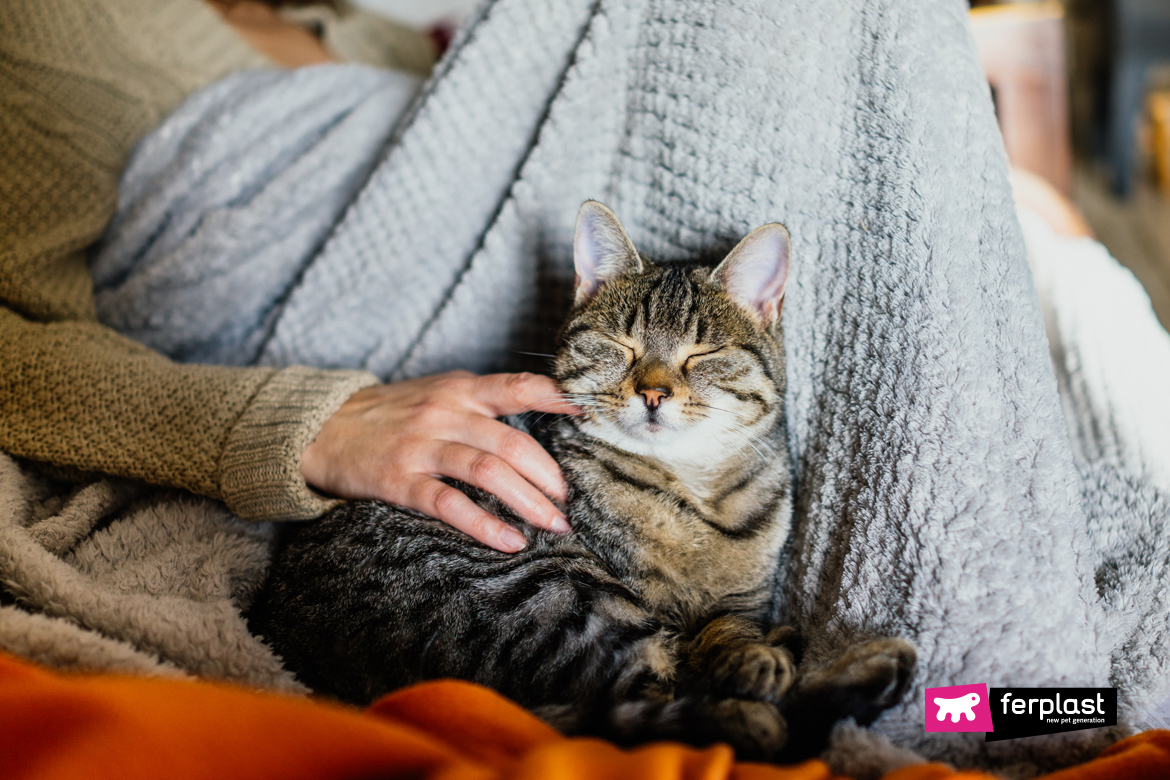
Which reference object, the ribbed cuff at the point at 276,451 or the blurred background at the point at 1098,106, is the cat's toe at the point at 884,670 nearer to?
the ribbed cuff at the point at 276,451

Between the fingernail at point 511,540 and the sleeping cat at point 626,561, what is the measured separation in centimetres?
2

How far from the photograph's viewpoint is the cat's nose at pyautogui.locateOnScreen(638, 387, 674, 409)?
96 cm

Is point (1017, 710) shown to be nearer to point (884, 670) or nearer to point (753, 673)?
point (884, 670)

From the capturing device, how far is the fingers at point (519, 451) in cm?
99

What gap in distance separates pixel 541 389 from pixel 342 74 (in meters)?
0.88

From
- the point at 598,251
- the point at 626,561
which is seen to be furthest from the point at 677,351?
the point at 626,561

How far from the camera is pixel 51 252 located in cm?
112

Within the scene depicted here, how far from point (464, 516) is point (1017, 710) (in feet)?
2.30

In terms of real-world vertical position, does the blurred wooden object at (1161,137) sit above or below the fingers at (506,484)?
above

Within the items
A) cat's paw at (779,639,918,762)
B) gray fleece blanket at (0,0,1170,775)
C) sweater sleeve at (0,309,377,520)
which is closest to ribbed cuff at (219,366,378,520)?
sweater sleeve at (0,309,377,520)

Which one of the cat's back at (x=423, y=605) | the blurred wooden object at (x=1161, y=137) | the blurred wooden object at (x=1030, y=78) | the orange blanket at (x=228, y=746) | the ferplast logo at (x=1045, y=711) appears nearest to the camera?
the orange blanket at (x=228, y=746)

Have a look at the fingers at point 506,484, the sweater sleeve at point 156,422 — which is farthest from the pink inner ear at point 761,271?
the sweater sleeve at point 156,422

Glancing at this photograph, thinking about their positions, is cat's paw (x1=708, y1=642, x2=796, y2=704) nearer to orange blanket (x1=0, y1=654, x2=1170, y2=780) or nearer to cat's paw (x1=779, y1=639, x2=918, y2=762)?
cat's paw (x1=779, y1=639, x2=918, y2=762)

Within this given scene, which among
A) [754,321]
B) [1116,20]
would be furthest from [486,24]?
[1116,20]
